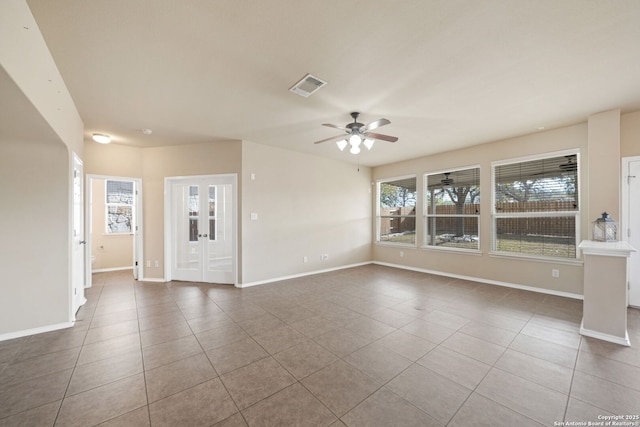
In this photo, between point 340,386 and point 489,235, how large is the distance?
4.43 m

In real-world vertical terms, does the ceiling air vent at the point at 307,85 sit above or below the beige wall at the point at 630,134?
above

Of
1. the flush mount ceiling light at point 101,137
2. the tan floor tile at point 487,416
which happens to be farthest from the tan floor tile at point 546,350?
the flush mount ceiling light at point 101,137

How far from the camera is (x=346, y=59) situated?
7.39 ft

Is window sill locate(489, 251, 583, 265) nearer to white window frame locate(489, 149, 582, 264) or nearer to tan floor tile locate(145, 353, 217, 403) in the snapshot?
white window frame locate(489, 149, 582, 264)

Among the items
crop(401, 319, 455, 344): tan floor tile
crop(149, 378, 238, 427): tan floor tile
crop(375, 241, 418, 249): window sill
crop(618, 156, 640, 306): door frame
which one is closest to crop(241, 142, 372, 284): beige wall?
crop(375, 241, 418, 249): window sill

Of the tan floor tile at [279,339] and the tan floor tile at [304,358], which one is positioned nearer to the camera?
the tan floor tile at [304,358]

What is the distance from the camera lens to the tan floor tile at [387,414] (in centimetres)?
157

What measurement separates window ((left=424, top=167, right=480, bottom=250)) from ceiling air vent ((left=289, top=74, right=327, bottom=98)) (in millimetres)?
4074

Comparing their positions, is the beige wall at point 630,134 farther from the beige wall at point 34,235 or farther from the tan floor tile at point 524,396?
the beige wall at point 34,235

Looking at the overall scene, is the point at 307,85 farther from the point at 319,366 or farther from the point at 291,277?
the point at 291,277

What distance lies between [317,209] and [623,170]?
511 centimetres

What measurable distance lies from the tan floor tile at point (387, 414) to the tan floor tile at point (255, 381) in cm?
59

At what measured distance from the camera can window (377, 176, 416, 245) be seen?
622cm

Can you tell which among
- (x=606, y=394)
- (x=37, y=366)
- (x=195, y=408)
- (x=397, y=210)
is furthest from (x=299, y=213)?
(x=606, y=394)
